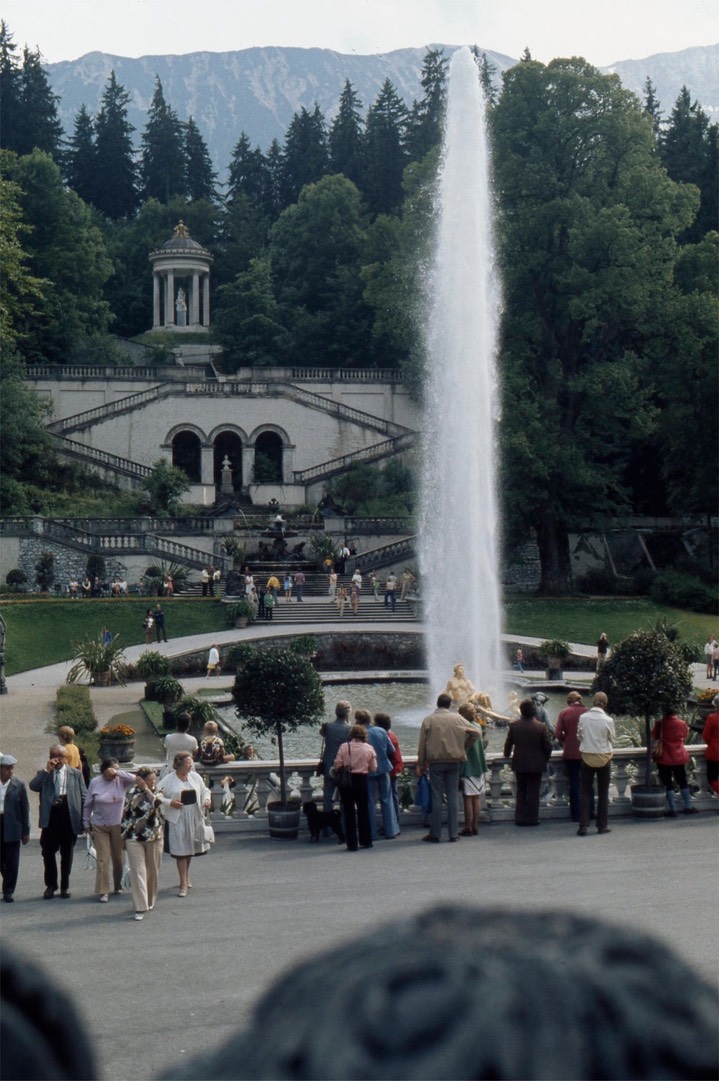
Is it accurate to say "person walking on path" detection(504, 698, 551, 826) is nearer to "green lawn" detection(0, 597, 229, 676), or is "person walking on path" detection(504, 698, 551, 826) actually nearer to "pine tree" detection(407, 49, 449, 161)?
"green lawn" detection(0, 597, 229, 676)

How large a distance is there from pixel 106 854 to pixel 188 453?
2105 inches

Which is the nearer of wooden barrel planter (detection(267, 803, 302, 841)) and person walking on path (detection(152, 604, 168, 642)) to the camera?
wooden barrel planter (detection(267, 803, 302, 841))

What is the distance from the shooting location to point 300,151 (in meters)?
96.3

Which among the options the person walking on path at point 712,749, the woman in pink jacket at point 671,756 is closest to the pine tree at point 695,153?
the person walking on path at point 712,749

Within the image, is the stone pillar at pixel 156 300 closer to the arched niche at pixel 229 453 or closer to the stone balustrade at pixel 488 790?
the arched niche at pixel 229 453

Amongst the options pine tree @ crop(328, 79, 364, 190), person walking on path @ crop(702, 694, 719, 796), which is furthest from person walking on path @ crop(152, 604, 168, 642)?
pine tree @ crop(328, 79, 364, 190)

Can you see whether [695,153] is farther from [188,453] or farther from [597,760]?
[597,760]

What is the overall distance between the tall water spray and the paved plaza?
13.7 meters

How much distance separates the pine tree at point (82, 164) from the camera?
311 ft

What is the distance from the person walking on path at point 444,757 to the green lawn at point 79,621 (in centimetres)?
2264

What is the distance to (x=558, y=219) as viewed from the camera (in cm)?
4300

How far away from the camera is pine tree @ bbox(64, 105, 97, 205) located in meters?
94.7

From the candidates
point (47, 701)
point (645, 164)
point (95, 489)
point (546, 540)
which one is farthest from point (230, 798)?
point (95, 489)

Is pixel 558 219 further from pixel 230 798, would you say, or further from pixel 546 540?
pixel 230 798
